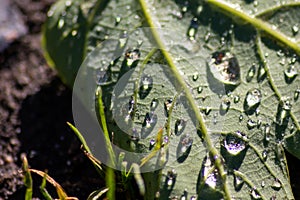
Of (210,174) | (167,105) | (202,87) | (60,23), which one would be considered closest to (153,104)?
(167,105)

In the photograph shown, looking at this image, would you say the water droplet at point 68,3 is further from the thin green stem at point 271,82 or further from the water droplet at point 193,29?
the thin green stem at point 271,82

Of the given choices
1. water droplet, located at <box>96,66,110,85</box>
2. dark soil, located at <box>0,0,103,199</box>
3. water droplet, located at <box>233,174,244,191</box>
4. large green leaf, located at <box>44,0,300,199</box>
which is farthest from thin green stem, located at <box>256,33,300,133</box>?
dark soil, located at <box>0,0,103,199</box>

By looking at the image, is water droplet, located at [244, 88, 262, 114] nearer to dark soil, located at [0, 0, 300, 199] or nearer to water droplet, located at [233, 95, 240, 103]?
water droplet, located at [233, 95, 240, 103]

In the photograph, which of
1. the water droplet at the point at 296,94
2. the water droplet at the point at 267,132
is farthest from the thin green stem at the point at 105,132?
the water droplet at the point at 296,94

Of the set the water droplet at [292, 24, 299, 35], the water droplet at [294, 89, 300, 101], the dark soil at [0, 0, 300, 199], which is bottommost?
the dark soil at [0, 0, 300, 199]

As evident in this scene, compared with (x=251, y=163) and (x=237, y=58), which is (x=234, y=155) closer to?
(x=251, y=163)
